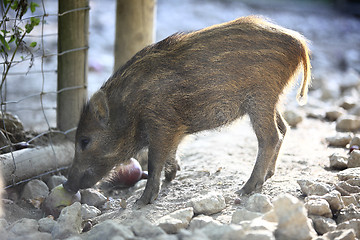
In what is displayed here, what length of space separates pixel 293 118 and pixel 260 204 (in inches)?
117

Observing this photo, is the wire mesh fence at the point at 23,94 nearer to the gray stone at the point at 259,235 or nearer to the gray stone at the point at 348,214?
the gray stone at the point at 259,235

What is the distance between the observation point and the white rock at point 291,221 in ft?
8.89

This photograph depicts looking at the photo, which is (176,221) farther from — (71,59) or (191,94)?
(71,59)

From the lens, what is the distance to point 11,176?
4.13m

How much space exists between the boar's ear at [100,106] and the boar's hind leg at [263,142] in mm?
1140

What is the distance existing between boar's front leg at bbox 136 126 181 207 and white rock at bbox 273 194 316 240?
1.44 metres

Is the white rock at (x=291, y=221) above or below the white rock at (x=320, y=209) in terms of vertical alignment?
above

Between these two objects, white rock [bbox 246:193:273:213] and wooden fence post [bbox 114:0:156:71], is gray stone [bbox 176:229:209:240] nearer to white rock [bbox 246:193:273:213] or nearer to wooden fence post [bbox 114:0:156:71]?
white rock [bbox 246:193:273:213]

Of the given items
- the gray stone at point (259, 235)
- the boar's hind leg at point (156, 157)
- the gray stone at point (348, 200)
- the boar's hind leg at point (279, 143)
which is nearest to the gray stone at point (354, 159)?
the boar's hind leg at point (279, 143)

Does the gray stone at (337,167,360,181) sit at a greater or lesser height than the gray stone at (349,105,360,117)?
greater

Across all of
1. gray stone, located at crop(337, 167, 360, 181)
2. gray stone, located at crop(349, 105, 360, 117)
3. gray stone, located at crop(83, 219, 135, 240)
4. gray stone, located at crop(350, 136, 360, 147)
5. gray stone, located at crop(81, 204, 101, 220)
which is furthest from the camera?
gray stone, located at crop(349, 105, 360, 117)

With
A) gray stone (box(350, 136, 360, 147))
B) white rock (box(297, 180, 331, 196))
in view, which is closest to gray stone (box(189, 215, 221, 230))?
white rock (box(297, 180, 331, 196))

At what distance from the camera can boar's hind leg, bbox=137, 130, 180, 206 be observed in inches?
158

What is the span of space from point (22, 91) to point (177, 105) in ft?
12.8
